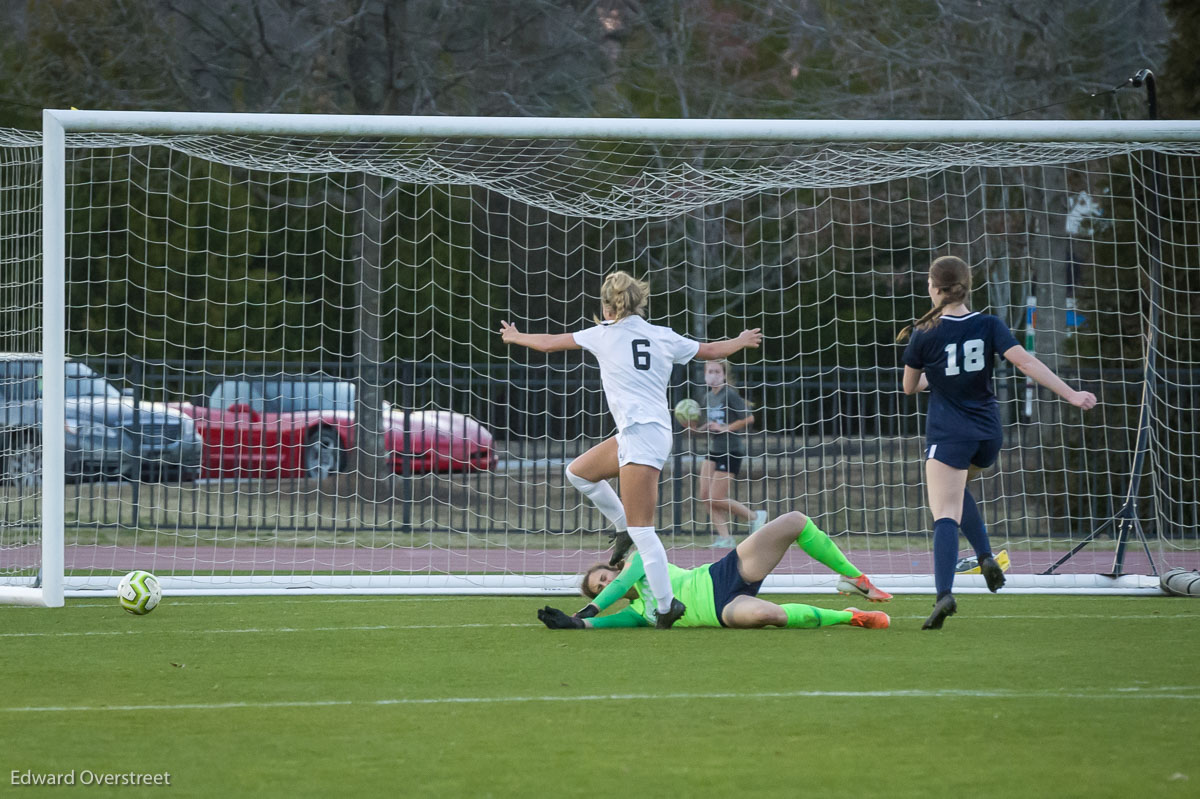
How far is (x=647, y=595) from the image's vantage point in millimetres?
7230

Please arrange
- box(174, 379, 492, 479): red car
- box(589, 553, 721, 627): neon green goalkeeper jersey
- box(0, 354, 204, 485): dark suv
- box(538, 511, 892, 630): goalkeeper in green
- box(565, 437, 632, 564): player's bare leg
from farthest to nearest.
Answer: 1. box(174, 379, 492, 479): red car
2. box(0, 354, 204, 485): dark suv
3. box(565, 437, 632, 564): player's bare leg
4. box(589, 553, 721, 627): neon green goalkeeper jersey
5. box(538, 511, 892, 630): goalkeeper in green

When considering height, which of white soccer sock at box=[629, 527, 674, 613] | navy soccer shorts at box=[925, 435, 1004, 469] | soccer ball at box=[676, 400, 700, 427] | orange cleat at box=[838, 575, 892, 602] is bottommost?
orange cleat at box=[838, 575, 892, 602]

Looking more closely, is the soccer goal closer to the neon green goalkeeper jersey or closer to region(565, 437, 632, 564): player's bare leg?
region(565, 437, 632, 564): player's bare leg

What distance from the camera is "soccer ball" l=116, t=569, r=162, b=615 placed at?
7.60 metres

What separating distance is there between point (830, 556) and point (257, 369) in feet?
37.3

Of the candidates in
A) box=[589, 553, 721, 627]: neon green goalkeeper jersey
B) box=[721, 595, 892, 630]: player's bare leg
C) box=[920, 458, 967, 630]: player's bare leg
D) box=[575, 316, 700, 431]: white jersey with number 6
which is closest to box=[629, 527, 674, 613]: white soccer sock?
box=[589, 553, 721, 627]: neon green goalkeeper jersey

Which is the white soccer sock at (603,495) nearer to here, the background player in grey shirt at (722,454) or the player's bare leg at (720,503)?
the background player in grey shirt at (722,454)

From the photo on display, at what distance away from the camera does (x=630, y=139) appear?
28.0 ft

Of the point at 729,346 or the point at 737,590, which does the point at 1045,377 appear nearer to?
the point at 729,346

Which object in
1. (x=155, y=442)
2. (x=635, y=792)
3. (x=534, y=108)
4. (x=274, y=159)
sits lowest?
(x=635, y=792)

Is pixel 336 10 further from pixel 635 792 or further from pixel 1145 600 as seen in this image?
pixel 635 792

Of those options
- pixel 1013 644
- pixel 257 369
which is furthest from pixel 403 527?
pixel 1013 644

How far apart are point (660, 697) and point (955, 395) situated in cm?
279

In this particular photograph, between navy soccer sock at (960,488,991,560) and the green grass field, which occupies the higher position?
navy soccer sock at (960,488,991,560)
